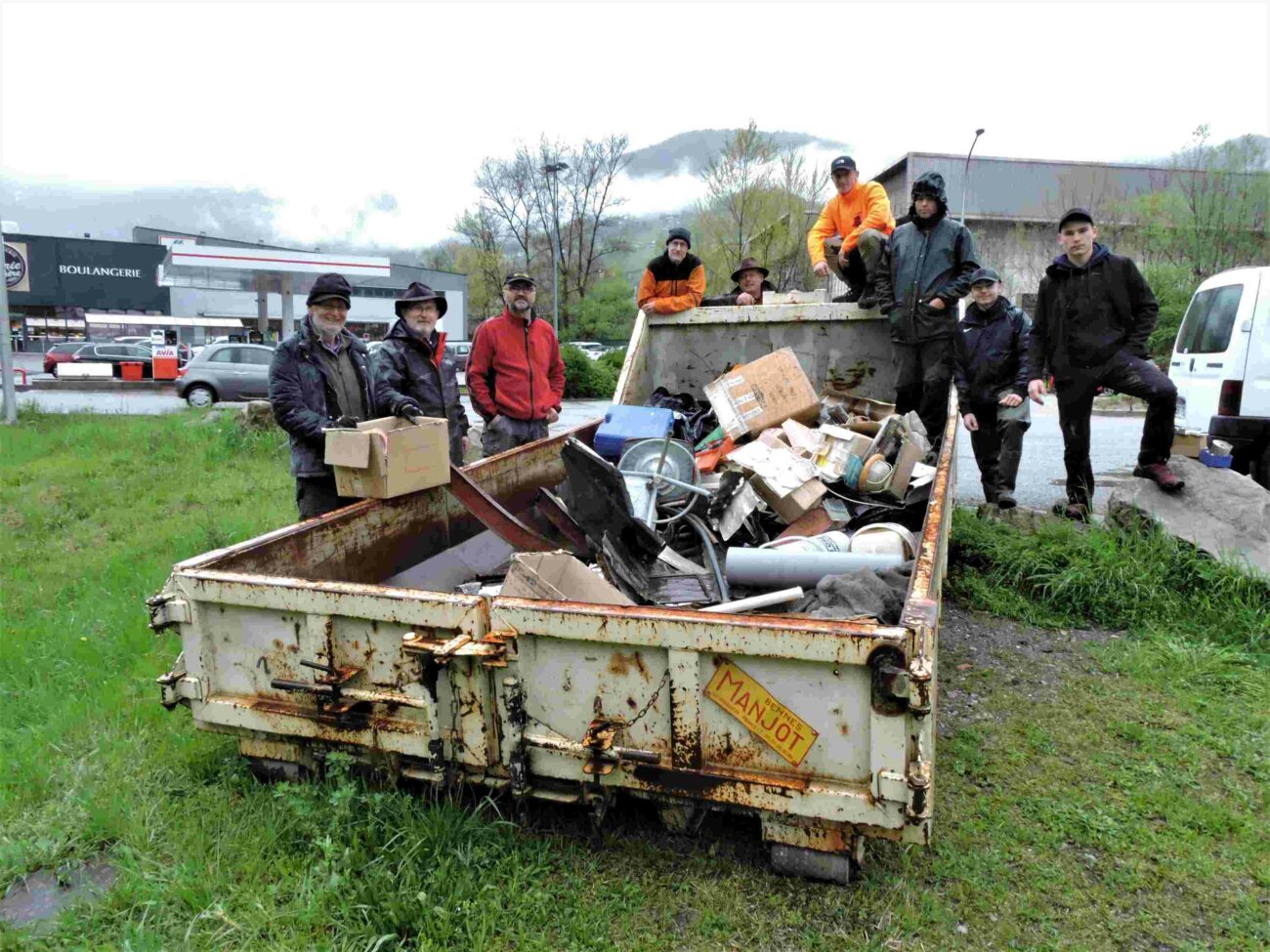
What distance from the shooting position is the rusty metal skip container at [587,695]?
1944 mm

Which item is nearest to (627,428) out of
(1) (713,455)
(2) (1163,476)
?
(1) (713,455)

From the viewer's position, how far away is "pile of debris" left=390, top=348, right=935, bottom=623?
9.43ft

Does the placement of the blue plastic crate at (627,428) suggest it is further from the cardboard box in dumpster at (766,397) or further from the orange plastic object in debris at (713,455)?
the cardboard box in dumpster at (766,397)

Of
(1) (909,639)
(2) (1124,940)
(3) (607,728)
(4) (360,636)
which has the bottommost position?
(2) (1124,940)

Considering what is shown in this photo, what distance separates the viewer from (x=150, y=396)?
20.4 metres

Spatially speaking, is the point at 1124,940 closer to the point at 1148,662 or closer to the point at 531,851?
the point at 531,851

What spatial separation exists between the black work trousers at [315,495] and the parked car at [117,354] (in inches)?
978

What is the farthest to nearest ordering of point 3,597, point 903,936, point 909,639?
point 3,597, point 903,936, point 909,639

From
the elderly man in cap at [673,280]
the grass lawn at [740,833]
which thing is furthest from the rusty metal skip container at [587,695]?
the elderly man in cap at [673,280]

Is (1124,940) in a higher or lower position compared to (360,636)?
lower

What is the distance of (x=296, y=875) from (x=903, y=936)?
1622 millimetres

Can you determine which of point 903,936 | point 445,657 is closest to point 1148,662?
point 903,936

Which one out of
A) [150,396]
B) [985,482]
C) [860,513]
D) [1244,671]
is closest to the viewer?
[1244,671]

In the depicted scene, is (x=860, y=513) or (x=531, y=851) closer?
(x=531, y=851)
